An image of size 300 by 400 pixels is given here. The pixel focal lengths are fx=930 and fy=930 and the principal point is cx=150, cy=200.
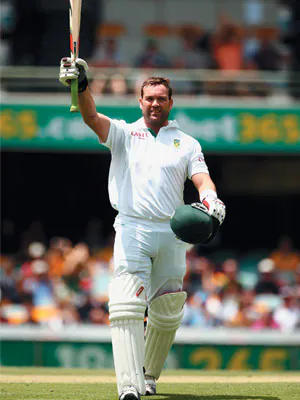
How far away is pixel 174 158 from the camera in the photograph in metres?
5.84

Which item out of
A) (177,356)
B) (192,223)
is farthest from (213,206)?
(177,356)

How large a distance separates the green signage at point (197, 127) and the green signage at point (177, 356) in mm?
4588

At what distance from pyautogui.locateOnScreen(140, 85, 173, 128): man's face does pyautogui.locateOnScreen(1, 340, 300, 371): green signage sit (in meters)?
5.45

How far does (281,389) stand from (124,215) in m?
1.69

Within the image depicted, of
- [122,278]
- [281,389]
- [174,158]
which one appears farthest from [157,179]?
[281,389]

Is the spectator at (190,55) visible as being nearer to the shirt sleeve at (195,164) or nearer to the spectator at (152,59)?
the spectator at (152,59)

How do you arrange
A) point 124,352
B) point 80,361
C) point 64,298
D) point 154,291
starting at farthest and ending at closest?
point 64,298 → point 80,361 → point 154,291 → point 124,352

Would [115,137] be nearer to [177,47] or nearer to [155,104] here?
[155,104]

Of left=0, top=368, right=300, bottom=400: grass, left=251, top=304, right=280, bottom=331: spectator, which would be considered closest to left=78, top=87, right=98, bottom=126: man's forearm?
left=0, top=368, right=300, bottom=400: grass

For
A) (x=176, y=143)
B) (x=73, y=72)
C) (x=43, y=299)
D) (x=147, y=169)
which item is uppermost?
(x=73, y=72)

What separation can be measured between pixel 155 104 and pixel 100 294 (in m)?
6.92

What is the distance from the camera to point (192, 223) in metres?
5.43

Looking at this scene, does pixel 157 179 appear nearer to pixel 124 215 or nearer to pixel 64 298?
pixel 124 215

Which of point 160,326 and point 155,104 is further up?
point 155,104
